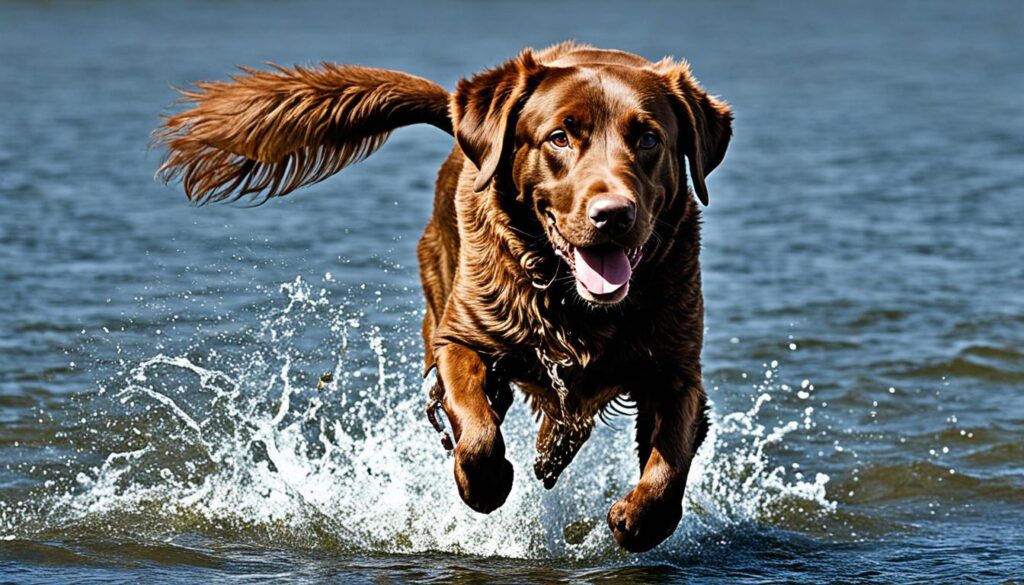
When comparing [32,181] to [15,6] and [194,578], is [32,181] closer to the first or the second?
[194,578]

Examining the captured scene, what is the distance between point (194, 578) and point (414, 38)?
21.3 metres

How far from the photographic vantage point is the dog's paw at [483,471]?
4969 mm

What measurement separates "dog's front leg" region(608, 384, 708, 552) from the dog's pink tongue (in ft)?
2.01

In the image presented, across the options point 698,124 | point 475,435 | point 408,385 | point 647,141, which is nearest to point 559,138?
point 647,141

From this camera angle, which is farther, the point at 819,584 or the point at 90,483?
the point at 90,483

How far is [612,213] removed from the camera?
458 centimetres

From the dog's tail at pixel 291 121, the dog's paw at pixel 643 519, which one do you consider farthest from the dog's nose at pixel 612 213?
the dog's tail at pixel 291 121

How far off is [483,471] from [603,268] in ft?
2.57

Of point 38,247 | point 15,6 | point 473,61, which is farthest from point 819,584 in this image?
point 15,6

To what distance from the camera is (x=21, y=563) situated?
5.25 metres

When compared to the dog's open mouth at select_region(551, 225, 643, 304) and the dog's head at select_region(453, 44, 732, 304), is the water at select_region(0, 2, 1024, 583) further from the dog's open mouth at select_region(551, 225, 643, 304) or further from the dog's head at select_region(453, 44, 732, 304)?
the dog's head at select_region(453, 44, 732, 304)

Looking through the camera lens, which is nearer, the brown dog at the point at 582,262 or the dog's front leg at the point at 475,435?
the brown dog at the point at 582,262

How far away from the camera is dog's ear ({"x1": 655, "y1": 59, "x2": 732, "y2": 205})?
16.6 feet

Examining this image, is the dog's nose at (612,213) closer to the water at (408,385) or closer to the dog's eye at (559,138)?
the dog's eye at (559,138)
